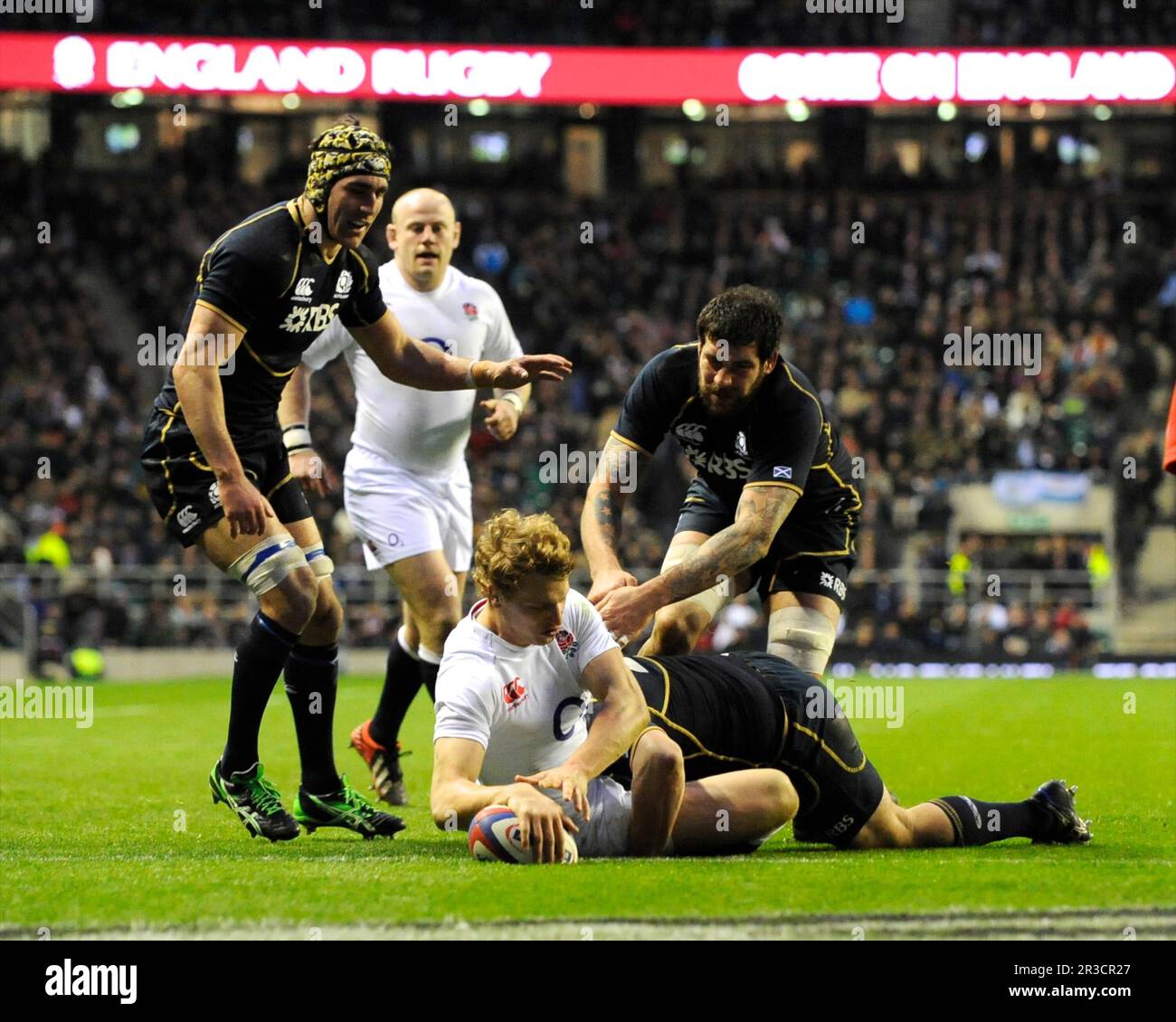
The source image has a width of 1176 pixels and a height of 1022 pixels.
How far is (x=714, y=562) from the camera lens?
6.54 meters

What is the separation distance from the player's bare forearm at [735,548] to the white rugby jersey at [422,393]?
7.76ft

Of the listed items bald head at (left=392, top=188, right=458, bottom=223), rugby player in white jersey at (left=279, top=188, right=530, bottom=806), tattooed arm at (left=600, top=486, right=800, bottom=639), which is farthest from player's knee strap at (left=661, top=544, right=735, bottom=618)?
bald head at (left=392, top=188, right=458, bottom=223)

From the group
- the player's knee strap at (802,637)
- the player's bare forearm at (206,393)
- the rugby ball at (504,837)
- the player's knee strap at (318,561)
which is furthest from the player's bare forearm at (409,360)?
the rugby ball at (504,837)

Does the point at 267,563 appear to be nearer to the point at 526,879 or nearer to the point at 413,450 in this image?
the point at 526,879

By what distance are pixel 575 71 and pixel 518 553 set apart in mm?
27155

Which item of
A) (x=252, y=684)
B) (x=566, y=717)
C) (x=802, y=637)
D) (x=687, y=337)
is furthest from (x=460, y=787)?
(x=687, y=337)

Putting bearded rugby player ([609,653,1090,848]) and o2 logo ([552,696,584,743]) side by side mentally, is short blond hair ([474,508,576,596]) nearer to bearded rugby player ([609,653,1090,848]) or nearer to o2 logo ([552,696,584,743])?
o2 logo ([552,696,584,743])

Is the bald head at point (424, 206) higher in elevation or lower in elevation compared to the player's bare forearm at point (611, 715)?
higher

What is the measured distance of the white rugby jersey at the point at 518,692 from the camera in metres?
5.37

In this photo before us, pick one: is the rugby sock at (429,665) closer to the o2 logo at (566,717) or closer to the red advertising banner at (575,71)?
the o2 logo at (566,717)

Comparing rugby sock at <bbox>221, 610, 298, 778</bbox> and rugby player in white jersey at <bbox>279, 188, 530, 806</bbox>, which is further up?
rugby player in white jersey at <bbox>279, 188, 530, 806</bbox>

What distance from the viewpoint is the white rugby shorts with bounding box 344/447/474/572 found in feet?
27.9

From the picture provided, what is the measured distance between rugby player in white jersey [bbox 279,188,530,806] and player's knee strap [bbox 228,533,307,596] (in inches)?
66.9
